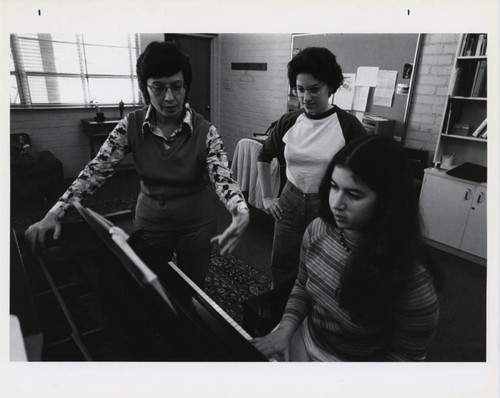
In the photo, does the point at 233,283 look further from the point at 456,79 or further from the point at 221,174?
the point at 456,79

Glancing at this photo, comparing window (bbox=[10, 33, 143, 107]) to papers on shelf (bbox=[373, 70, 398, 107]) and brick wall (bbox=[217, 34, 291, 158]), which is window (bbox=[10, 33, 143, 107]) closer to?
brick wall (bbox=[217, 34, 291, 158])

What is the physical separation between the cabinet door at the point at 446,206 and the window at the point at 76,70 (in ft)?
9.58

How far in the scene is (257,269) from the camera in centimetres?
214

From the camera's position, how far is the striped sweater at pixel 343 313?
73cm

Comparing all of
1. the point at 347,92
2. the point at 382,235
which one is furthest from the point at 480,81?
the point at 382,235

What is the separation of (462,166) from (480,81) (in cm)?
58

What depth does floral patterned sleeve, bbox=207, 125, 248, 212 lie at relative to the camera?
3.29 ft

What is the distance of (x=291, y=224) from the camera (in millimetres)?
1397

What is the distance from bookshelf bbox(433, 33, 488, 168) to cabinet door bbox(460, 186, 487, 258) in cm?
43

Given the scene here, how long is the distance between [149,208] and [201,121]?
34 cm

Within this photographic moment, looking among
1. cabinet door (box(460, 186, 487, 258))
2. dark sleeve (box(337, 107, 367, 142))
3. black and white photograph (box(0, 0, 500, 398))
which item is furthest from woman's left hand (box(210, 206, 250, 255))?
cabinet door (box(460, 186, 487, 258))

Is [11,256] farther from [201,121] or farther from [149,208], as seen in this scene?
[201,121]

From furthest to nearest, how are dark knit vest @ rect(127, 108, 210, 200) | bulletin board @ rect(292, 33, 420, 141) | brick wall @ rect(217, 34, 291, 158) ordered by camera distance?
brick wall @ rect(217, 34, 291, 158)
bulletin board @ rect(292, 33, 420, 141)
dark knit vest @ rect(127, 108, 210, 200)

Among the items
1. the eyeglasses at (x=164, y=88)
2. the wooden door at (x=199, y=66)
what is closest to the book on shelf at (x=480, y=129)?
the eyeglasses at (x=164, y=88)
